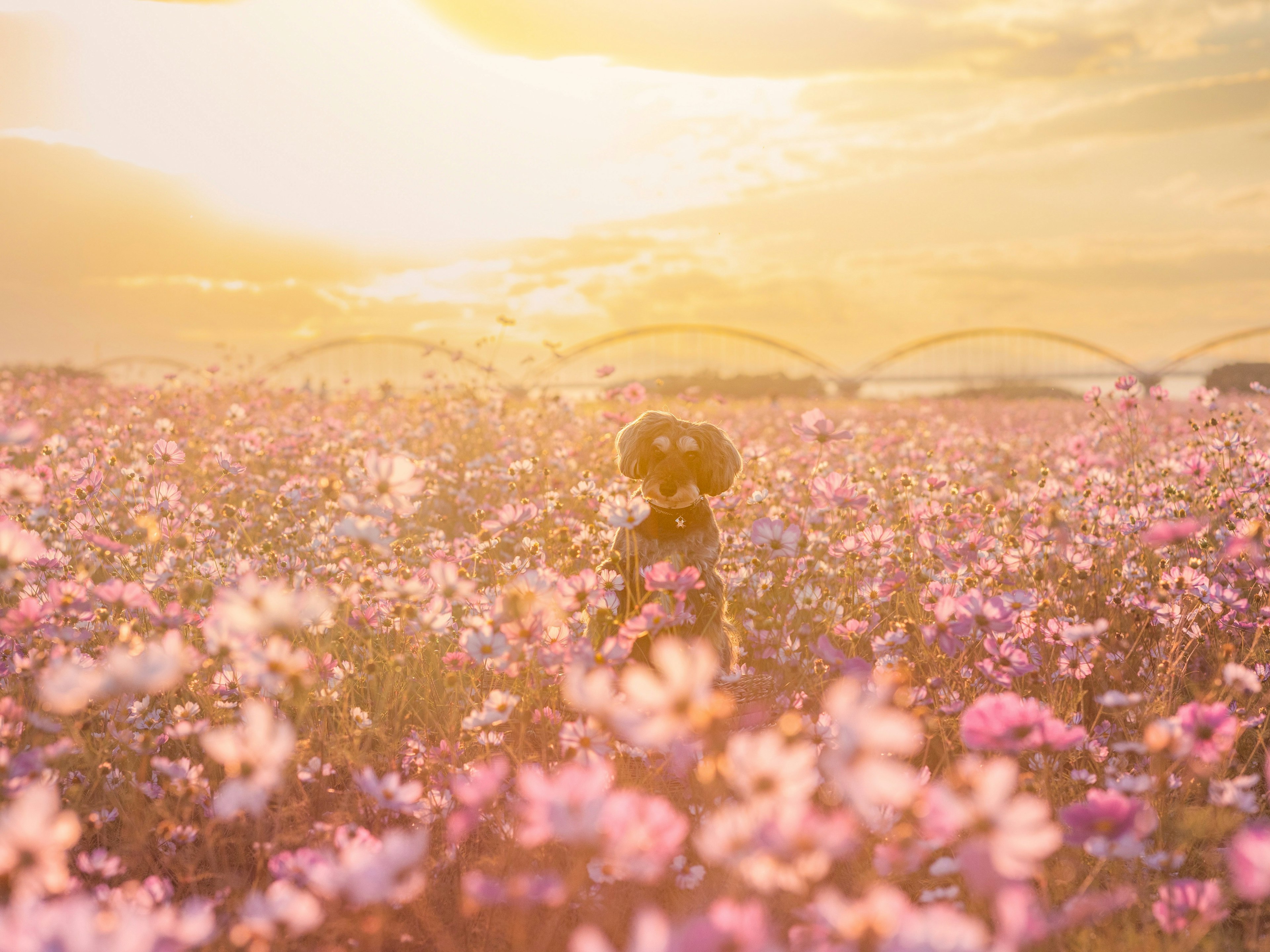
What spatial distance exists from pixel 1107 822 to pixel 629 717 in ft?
2.97

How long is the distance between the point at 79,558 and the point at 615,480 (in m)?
2.88

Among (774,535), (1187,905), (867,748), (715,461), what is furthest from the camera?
(715,461)

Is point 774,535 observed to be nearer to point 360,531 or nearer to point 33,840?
point 360,531

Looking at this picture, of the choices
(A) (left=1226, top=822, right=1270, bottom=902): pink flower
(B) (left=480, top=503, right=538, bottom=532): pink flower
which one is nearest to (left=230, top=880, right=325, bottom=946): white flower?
(A) (left=1226, top=822, right=1270, bottom=902): pink flower

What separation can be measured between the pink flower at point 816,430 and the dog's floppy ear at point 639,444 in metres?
0.57

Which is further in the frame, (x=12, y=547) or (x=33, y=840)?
(x=12, y=547)

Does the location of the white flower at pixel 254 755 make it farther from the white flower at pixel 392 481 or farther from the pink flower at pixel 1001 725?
the pink flower at pixel 1001 725

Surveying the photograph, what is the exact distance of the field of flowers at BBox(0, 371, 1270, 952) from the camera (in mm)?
1172

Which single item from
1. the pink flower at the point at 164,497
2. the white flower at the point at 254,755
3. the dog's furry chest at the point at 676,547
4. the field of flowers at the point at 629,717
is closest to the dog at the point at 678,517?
the dog's furry chest at the point at 676,547

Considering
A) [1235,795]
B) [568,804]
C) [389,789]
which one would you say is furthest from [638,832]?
[1235,795]

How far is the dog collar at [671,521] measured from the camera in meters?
3.38

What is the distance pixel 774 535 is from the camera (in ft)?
10.8

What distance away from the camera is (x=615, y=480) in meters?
5.15

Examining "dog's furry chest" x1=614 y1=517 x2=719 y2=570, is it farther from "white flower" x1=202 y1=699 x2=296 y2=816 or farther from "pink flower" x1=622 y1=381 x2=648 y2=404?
"pink flower" x1=622 y1=381 x2=648 y2=404
